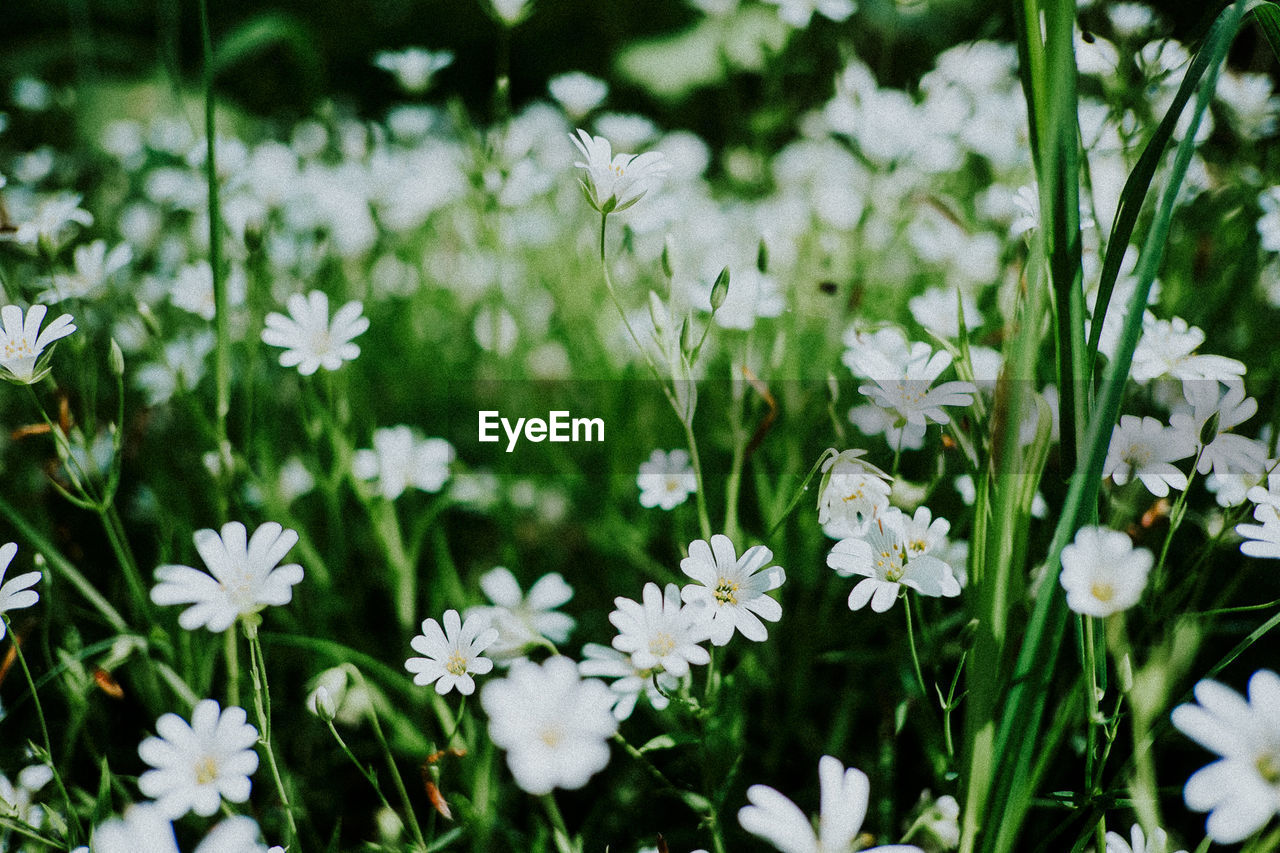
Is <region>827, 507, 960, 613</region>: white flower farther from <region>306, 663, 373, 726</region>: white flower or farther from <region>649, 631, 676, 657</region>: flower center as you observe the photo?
<region>306, 663, 373, 726</region>: white flower

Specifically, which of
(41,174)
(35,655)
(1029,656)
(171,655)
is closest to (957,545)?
(1029,656)

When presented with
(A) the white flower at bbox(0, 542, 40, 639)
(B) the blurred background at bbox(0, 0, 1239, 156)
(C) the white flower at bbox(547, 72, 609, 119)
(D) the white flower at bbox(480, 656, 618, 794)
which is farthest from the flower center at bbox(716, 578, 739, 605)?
(B) the blurred background at bbox(0, 0, 1239, 156)

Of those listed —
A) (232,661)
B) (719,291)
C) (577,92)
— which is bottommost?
(232,661)

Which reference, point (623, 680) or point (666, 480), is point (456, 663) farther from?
point (666, 480)

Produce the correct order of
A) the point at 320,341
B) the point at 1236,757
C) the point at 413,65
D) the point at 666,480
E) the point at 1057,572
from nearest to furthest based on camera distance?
the point at 1236,757
the point at 1057,572
the point at 320,341
the point at 666,480
the point at 413,65

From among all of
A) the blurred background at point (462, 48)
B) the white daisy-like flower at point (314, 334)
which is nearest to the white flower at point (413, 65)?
the white daisy-like flower at point (314, 334)

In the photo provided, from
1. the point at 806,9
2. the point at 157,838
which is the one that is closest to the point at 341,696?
the point at 157,838
